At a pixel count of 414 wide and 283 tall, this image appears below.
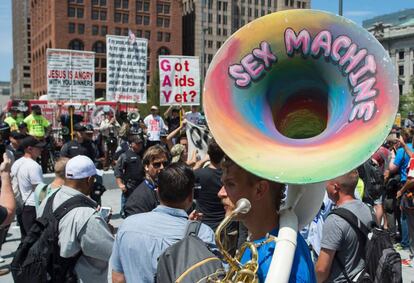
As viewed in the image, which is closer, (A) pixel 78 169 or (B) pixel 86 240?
(B) pixel 86 240

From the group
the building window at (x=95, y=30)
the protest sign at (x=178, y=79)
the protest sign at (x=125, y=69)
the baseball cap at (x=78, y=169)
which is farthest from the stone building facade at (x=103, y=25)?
the baseball cap at (x=78, y=169)

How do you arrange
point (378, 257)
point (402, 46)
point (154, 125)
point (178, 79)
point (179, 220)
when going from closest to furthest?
point (179, 220), point (378, 257), point (178, 79), point (154, 125), point (402, 46)

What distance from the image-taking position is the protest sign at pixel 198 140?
6812mm

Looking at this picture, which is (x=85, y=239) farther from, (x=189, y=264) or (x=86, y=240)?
(x=189, y=264)

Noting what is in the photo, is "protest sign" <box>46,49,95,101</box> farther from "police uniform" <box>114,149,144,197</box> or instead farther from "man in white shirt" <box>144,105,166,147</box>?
"police uniform" <box>114,149,144,197</box>

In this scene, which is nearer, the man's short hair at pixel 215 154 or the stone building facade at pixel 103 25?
the man's short hair at pixel 215 154

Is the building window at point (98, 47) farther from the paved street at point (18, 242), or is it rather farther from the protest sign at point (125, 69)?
the paved street at point (18, 242)

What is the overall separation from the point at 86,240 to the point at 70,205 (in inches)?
10.4

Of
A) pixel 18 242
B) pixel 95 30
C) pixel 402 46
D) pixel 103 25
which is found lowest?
pixel 18 242

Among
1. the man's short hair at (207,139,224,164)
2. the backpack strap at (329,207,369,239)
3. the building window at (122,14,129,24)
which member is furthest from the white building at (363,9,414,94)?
the backpack strap at (329,207,369,239)

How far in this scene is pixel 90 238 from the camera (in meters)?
3.05

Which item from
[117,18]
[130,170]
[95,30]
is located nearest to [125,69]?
[130,170]

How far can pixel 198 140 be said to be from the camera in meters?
6.88

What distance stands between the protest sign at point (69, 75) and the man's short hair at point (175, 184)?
8990mm
